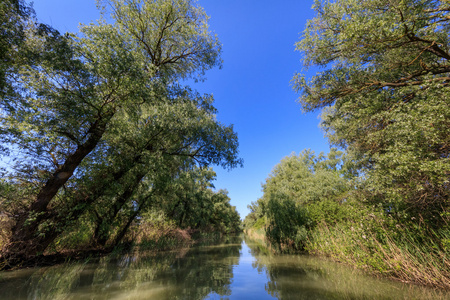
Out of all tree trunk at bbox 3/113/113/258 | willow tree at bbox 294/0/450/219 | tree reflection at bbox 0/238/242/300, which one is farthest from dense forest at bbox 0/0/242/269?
willow tree at bbox 294/0/450/219

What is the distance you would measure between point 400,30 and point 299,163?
2600 centimetres

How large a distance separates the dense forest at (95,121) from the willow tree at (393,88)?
6.55 m

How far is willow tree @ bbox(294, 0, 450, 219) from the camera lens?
508cm

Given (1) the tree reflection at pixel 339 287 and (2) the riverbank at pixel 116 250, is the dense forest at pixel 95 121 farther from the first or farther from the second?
(1) the tree reflection at pixel 339 287

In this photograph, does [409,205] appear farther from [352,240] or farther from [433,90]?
[433,90]

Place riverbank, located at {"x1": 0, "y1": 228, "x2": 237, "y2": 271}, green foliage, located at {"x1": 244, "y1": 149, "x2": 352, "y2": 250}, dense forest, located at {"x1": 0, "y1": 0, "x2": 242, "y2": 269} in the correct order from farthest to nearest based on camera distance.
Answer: green foliage, located at {"x1": 244, "y1": 149, "x2": 352, "y2": 250}, riverbank, located at {"x1": 0, "y1": 228, "x2": 237, "y2": 271}, dense forest, located at {"x1": 0, "y1": 0, "x2": 242, "y2": 269}

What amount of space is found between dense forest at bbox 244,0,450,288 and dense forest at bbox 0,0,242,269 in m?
6.71

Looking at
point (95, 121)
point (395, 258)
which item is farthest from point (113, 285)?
point (395, 258)

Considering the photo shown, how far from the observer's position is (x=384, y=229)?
674 cm

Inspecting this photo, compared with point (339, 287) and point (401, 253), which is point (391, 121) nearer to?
point (401, 253)

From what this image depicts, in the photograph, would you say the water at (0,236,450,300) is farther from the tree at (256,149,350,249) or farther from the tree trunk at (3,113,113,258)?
the tree at (256,149,350,249)

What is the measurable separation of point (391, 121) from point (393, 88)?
55.7 inches

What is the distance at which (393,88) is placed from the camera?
767 centimetres

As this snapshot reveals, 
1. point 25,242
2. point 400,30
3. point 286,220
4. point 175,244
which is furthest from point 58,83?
point 175,244
